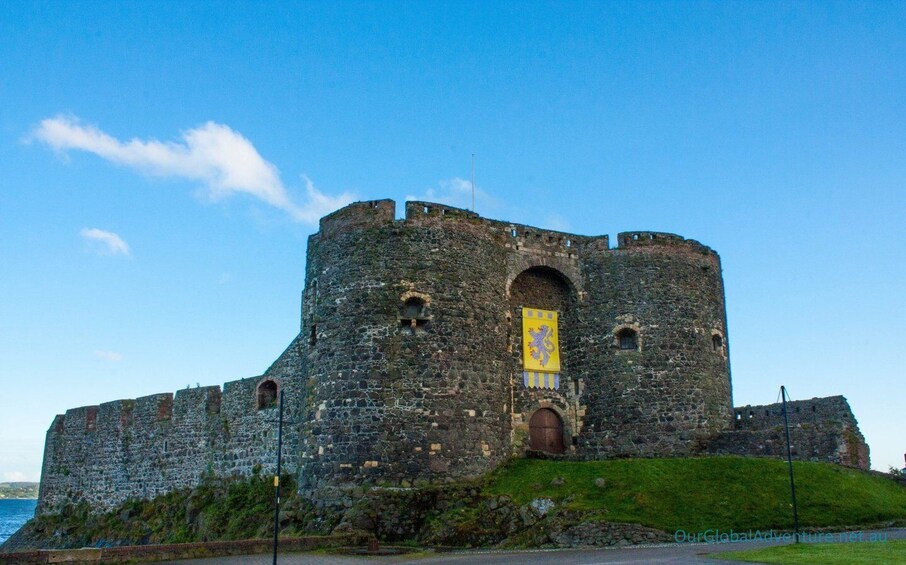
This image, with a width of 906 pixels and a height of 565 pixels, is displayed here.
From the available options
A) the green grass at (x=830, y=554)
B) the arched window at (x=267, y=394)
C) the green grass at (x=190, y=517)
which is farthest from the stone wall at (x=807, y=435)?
the arched window at (x=267, y=394)

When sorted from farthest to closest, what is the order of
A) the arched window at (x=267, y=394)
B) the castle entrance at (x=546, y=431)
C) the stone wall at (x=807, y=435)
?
1. the arched window at (x=267, y=394)
2. the castle entrance at (x=546, y=431)
3. the stone wall at (x=807, y=435)

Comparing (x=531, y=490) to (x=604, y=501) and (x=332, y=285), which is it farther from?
(x=332, y=285)

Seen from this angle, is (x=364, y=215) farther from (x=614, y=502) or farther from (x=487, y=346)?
(x=614, y=502)

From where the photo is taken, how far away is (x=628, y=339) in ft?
95.6

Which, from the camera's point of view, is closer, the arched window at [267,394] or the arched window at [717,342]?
the arched window at [717,342]

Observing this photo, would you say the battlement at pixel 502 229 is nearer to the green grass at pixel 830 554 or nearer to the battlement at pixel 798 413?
the battlement at pixel 798 413

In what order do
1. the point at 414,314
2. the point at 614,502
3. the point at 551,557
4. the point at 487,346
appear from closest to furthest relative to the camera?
the point at 551,557 → the point at 614,502 → the point at 414,314 → the point at 487,346

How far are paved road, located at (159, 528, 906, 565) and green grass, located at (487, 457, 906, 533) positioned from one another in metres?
1.53

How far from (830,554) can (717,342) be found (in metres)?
14.6

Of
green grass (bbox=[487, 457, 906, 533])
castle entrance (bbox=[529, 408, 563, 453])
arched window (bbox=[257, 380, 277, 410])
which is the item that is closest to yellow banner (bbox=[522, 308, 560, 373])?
castle entrance (bbox=[529, 408, 563, 453])

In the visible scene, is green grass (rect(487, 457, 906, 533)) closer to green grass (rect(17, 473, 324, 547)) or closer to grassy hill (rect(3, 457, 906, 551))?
grassy hill (rect(3, 457, 906, 551))

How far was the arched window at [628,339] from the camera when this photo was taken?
28.9 m

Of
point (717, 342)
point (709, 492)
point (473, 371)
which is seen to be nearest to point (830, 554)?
point (709, 492)

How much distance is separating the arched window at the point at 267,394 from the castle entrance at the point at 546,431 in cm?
906
